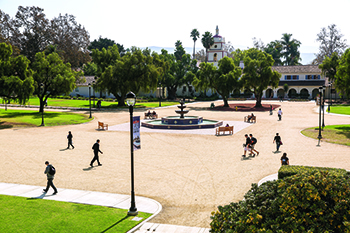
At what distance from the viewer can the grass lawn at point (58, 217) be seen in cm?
960

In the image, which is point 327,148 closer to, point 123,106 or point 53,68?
point 53,68

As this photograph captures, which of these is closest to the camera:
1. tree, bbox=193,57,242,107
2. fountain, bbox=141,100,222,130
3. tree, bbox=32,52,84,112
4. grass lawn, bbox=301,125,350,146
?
grass lawn, bbox=301,125,350,146

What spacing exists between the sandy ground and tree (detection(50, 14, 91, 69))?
69.2 meters

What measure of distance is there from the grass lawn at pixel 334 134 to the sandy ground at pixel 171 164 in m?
1.21

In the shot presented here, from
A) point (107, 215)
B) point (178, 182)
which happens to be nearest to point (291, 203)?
point (107, 215)

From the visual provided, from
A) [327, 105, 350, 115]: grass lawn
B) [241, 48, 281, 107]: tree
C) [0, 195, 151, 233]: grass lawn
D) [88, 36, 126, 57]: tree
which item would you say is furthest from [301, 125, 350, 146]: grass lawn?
[88, 36, 126, 57]: tree

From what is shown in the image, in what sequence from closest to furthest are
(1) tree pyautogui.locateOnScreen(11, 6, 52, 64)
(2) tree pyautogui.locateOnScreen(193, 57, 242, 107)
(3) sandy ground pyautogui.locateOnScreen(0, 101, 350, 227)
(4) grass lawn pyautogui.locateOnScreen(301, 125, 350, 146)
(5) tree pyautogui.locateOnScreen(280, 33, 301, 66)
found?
(3) sandy ground pyautogui.locateOnScreen(0, 101, 350, 227) → (4) grass lawn pyautogui.locateOnScreen(301, 125, 350, 146) → (2) tree pyautogui.locateOnScreen(193, 57, 242, 107) → (1) tree pyautogui.locateOnScreen(11, 6, 52, 64) → (5) tree pyautogui.locateOnScreen(280, 33, 301, 66)

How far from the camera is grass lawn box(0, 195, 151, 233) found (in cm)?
960

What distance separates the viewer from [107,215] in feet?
34.6

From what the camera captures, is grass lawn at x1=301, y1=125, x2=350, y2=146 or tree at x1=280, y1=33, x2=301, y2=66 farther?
tree at x1=280, y1=33, x2=301, y2=66

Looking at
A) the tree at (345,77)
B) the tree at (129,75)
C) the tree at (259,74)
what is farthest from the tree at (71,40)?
the tree at (345,77)

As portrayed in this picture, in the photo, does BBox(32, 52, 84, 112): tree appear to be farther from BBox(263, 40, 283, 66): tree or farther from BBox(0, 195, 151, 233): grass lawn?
BBox(263, 40, 283, 66): tree

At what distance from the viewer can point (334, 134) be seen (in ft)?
89.8

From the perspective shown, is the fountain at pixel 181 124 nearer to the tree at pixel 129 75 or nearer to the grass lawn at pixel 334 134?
the grass lawn at pixel 334 134
